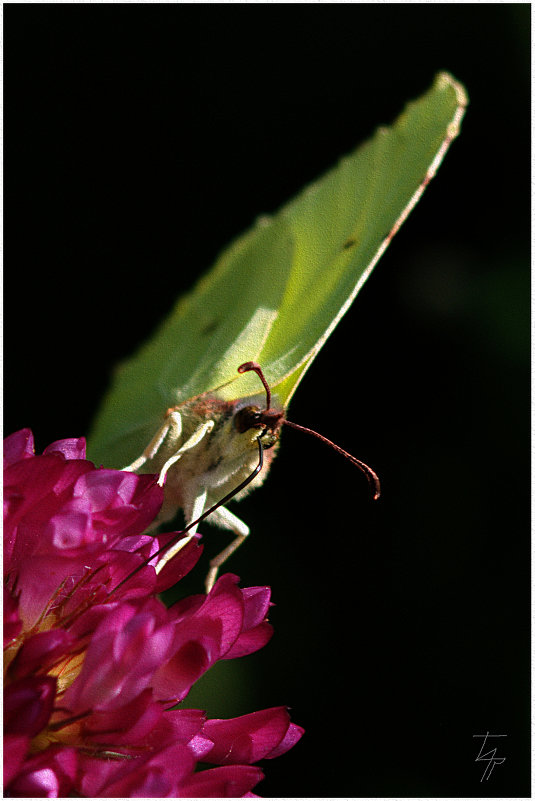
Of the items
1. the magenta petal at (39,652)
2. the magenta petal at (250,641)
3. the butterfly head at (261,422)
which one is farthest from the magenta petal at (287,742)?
the butterfly head at (261,422)

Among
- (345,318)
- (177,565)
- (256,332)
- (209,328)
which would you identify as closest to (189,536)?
(177,565)

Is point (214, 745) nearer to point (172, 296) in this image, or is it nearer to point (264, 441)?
point (264, 441)

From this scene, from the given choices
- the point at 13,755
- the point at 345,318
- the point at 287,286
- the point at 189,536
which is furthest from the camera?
the point at 345,318

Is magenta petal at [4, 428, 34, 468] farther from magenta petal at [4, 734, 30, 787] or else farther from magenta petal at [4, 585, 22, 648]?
magenta petal at [4, 734, 30, 787]

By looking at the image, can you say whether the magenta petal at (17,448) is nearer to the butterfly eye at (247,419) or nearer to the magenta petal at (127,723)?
the magenta petal at (127,723)

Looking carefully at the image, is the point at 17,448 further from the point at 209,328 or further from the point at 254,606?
the point at 209,328

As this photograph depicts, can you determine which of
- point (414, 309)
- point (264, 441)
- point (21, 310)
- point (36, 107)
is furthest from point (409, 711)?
point (36, 107)
